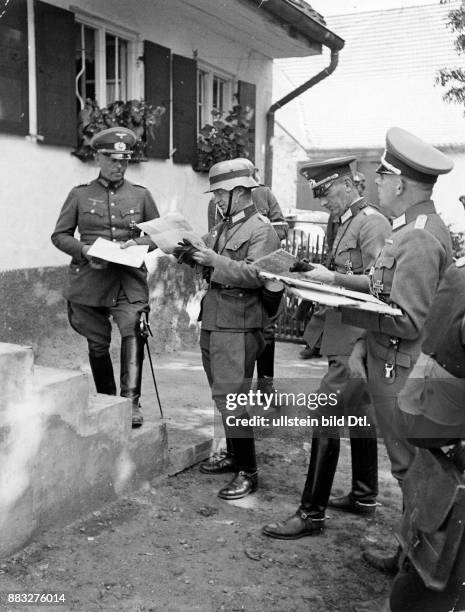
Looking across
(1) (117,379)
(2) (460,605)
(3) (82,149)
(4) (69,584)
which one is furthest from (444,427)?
(3) (82,149)

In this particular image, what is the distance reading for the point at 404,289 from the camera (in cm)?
296

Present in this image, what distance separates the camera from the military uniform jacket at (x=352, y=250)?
382cm

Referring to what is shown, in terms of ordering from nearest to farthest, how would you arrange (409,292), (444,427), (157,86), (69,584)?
(444,427), (409,292), (69,584), (157,86)

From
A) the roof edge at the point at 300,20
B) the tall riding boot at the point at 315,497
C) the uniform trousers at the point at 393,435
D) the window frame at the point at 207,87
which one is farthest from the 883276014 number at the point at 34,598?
the window frame at the point at 207,87

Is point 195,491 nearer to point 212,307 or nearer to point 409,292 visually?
point 212,307

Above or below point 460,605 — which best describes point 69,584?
below

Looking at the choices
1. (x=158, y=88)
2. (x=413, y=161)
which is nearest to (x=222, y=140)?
(x=158, y=88)

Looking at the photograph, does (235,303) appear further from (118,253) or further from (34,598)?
(34,598)

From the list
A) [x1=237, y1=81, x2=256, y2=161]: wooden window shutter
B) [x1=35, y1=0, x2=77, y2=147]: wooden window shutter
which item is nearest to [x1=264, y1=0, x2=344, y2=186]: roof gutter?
[x1=237, y1=81, x2=256, y2=161]: wooden window shutter

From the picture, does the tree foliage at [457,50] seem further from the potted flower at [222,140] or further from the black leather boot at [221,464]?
the black leather boot at [221,464]

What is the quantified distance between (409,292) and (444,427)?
794 mm

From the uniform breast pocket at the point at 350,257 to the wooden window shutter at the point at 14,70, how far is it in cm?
325

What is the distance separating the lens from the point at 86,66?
23.0 feet

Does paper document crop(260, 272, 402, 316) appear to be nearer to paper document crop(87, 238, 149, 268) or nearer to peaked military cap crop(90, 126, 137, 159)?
paper document crop(87, 238, 149, 268)
